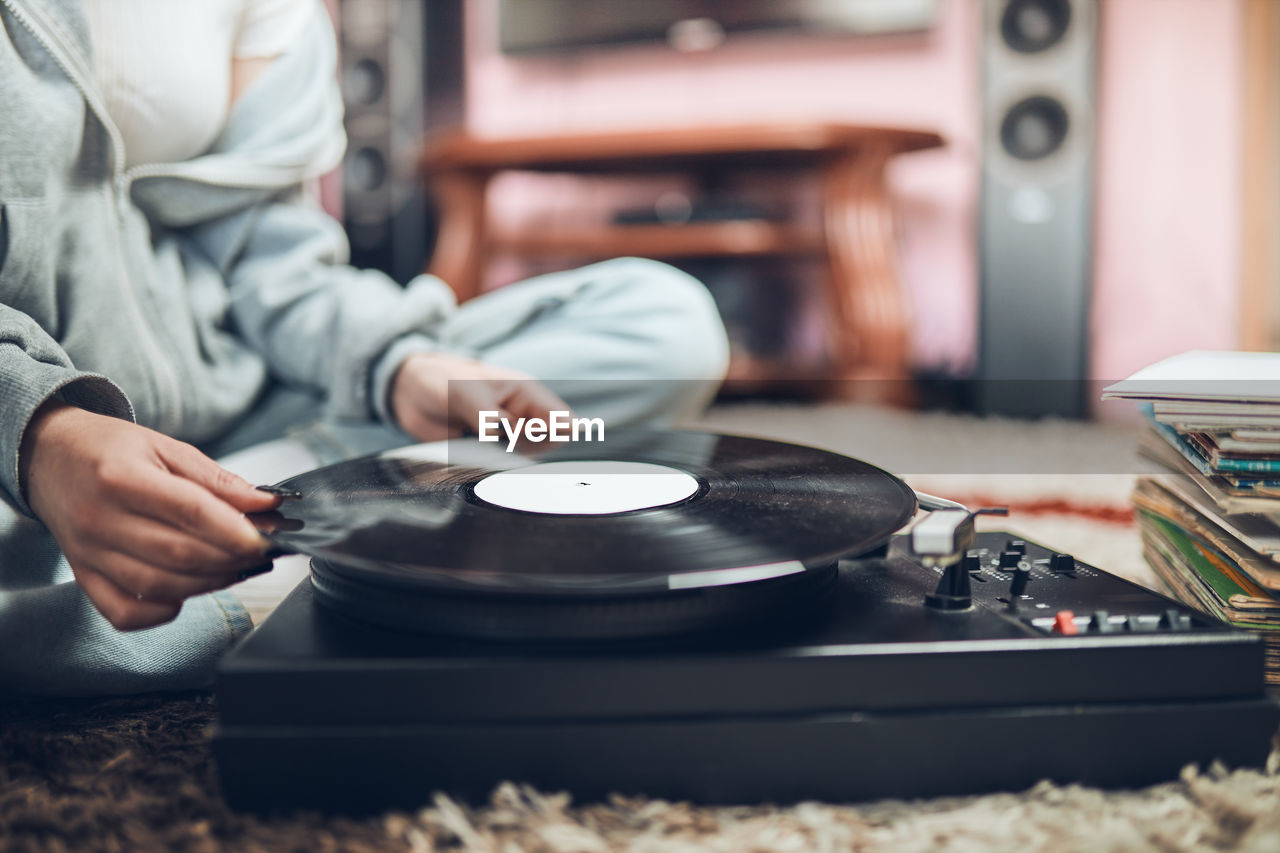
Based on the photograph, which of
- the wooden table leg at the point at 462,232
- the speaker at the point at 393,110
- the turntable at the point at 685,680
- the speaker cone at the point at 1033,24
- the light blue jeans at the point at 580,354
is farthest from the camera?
the speaker at the point at 393,110

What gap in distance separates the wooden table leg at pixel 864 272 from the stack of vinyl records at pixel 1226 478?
1.39 meters

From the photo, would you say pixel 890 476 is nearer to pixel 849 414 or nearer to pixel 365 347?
pixel 365 347

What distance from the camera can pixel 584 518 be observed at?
0.43 metres

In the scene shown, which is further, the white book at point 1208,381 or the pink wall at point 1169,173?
the pink wall at point 1169,173

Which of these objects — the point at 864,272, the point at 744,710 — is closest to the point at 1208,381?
the point at 744,710

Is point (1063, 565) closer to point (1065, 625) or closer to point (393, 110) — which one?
point (1065, 625)

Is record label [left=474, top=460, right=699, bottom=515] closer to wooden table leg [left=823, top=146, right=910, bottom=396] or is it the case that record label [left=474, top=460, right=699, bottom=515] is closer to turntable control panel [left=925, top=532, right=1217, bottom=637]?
turntable control panel [left=925, top=532, right=1217, bottom=637]

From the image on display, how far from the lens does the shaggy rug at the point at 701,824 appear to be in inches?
14.2

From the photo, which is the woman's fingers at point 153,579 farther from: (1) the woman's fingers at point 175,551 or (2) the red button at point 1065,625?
(2) the red button at point 1065,625

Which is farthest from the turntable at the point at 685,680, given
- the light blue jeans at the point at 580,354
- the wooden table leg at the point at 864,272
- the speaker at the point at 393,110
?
the speaker at the point at 393,110

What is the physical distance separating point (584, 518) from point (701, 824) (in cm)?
14

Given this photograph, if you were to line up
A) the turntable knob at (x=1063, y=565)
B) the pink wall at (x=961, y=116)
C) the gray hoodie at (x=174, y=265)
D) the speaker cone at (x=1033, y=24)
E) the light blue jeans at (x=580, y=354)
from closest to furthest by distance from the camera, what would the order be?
the turntable knob at (x=1063, y=565) → the gray hoodie at (x=174, y=265) → the light blue jeans at (x=580, y=354) → the speaker cone at (x=1033, y=24) → the pink wall at (x=961, y=116)

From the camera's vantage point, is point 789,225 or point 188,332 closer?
point 188,332

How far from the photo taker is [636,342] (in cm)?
85
